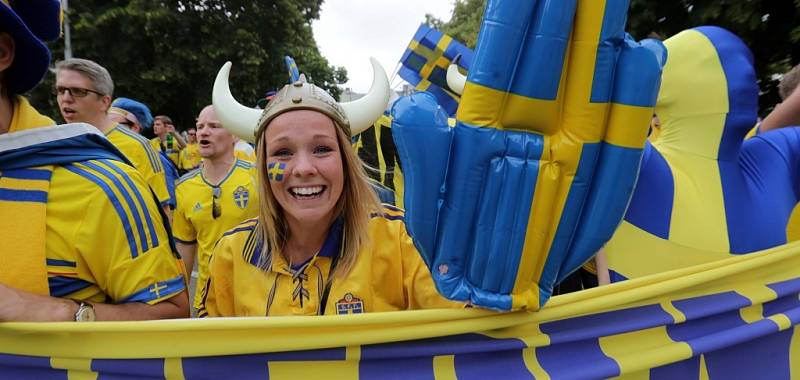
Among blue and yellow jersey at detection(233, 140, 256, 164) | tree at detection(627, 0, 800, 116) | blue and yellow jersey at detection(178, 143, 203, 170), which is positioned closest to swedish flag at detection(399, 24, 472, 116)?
tree at detection(627, 0, 800, 116)

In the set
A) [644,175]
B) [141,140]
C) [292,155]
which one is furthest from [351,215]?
[141,140]

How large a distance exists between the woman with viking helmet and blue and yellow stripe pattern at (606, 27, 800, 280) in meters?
0.84

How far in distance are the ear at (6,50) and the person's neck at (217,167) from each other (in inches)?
83.0

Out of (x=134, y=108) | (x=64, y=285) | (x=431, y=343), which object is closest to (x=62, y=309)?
(x=64, y=285)

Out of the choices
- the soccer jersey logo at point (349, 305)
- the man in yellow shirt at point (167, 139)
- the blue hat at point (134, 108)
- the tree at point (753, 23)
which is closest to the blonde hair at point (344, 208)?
the soccer jersey logo at point (349, 305)

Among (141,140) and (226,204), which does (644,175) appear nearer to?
(226,204)

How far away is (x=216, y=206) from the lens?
131 inches

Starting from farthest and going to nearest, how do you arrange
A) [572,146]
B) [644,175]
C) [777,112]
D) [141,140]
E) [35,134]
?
1. [141,140]
2. [777,112]
3. [644,175]
4. [35,134]
5. [572,146]

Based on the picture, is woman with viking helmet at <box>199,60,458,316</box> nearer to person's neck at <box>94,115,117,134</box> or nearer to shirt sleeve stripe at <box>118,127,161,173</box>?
person's neck at <box>94,115,117,134</box>

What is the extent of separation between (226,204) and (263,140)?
184 centimetres

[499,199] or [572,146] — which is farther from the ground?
[572,146]

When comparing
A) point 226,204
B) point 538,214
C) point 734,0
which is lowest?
point 226,204

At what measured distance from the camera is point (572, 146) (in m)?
1.04

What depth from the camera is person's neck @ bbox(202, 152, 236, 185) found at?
348cm
